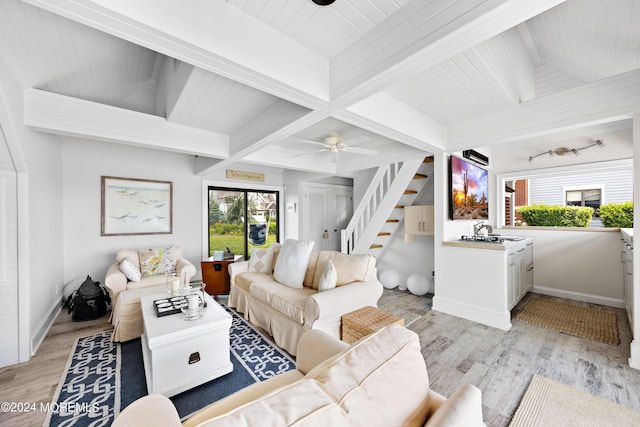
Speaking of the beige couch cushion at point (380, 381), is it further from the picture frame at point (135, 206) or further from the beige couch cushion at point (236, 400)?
the picture frame at point (135, 206)

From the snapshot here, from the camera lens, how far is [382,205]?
4020 millimetres

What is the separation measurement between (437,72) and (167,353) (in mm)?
3047

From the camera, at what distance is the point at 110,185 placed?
4016 mm

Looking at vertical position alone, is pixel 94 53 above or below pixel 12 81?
above

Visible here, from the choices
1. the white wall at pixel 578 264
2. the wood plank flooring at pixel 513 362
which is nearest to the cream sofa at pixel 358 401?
the wood plank flooring at pixel 513 362

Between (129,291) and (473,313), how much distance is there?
410 cm

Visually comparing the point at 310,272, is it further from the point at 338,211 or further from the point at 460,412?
A: the point at 338,211

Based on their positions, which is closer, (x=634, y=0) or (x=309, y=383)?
(x=309, y=383)

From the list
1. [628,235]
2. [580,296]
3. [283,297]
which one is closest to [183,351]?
[283,297]

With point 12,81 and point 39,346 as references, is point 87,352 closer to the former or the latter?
point 39,346

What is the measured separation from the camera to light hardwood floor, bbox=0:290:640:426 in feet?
5.99

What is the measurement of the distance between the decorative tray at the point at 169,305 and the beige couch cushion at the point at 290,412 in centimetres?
200

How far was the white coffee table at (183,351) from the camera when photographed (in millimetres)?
1824

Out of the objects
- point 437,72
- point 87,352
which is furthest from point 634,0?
point 87,352
